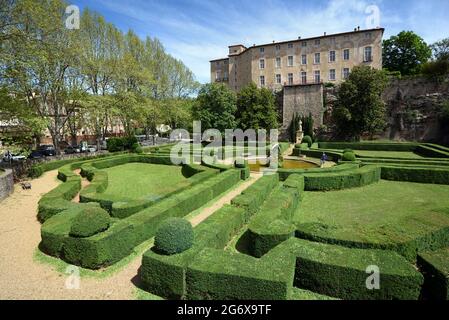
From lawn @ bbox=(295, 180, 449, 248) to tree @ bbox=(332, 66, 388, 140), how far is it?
908 inches

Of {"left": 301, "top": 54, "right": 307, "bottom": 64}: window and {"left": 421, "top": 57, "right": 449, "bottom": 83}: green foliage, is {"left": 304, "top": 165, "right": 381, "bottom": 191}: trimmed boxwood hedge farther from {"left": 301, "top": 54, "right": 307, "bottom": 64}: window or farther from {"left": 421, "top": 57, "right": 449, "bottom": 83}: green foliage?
{"left": 301, "top": 54, "right": 307, "bottom": 64}: window

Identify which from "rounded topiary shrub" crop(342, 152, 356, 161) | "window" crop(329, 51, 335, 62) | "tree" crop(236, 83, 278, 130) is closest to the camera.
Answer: "rounded topiary shrub" crop(342, 152, 356, 161)

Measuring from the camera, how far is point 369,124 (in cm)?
3688

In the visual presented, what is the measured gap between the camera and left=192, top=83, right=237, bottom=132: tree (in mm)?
39031

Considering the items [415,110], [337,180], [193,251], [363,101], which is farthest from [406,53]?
[193,251]

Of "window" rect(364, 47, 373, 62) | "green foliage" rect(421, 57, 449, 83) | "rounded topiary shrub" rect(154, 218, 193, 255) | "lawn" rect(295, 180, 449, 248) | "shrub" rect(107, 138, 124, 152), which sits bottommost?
"lawn" rect(295, 180, 449, 248)

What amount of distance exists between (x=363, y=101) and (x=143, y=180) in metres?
32.1

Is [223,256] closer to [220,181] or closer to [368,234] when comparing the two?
[368,234]

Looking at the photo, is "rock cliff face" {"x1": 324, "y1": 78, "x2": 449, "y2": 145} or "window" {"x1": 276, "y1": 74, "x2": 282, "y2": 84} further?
"window" {"x1": 276, "y1": 74, "x2": 282, "y2": 84}

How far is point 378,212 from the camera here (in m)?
11.2

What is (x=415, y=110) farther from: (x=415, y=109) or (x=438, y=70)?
(x=438, y=70)

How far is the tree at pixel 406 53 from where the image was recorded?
158ft

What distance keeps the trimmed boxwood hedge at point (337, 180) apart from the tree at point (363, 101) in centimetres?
2363

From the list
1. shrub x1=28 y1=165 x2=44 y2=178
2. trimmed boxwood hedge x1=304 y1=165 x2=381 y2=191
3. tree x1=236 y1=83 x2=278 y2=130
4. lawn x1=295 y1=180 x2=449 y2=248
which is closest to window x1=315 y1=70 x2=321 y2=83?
tree x1=236 y1=83 x2=278 y2=130
